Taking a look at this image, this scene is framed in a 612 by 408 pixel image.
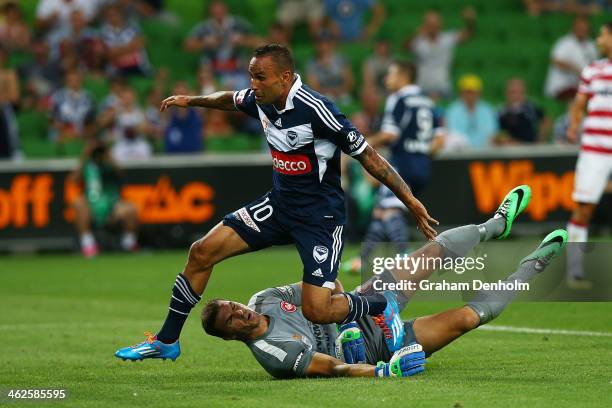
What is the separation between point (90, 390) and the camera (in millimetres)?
8125

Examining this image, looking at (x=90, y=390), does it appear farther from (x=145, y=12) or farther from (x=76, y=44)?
(x=145, y=12)

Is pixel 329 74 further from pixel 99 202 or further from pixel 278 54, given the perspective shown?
pixel 278 54

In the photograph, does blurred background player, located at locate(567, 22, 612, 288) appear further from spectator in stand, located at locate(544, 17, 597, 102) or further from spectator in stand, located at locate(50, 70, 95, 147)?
spectator in stand, located at locate(544, 17, 597, 102)

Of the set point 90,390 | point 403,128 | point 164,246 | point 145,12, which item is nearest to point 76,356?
point 90,390

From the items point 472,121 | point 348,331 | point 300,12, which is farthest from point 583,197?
point 300,12

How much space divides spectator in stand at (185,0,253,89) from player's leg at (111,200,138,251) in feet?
12.3

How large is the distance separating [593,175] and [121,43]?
11.1 m

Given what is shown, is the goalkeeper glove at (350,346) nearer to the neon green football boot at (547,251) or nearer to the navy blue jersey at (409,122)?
the neon green football boot at (547,251)

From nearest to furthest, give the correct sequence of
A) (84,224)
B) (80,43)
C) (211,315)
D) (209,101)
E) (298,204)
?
1. (211,315)
2. (298,204)
3. (209,101)
4. (84,224)
5. (80,43)

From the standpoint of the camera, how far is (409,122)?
14.8 meters

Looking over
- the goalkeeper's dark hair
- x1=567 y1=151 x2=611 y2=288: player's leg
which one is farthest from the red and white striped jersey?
the goalkeeper's dark hair

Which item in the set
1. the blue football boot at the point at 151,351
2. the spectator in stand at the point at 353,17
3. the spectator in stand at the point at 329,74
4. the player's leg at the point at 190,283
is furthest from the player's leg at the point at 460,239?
the spectator in stand at the point at 353,17

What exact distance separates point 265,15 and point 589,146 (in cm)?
1267

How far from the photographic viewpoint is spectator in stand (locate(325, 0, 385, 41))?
24688 millimetres
